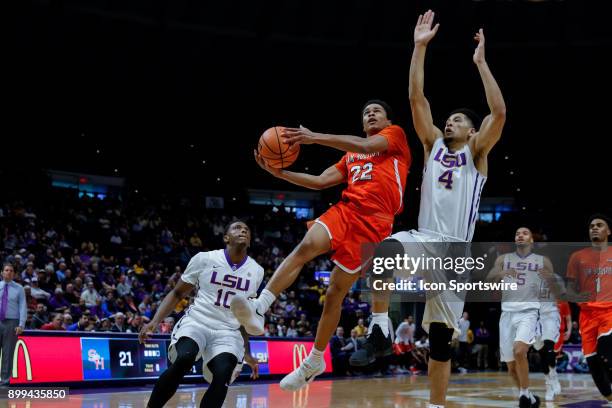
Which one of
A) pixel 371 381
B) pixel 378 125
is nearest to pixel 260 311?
pixel 378 125

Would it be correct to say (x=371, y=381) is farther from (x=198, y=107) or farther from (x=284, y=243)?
(x=198, y=107)

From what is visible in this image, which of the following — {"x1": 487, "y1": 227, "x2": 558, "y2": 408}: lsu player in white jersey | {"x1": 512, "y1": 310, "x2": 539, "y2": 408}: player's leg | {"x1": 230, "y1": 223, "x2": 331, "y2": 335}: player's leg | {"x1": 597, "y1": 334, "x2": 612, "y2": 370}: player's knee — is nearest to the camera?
{"x1": 230, "y1": 223, "x2": 331, "y2": 335}: player's leg

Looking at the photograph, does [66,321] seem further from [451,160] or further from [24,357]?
[451,160]

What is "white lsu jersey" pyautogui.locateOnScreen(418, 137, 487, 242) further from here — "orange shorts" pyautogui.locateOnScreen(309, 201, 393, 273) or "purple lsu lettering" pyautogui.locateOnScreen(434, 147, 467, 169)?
"orange shorts" pyautogui.locateOnScreen(309, 201, 393, 273)

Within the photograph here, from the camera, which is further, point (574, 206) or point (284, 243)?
point (574, 206)

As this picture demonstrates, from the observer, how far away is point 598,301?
8164 millimetres

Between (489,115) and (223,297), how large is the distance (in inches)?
115

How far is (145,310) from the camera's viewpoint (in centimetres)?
1474

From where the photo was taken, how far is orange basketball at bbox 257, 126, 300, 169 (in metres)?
5.43

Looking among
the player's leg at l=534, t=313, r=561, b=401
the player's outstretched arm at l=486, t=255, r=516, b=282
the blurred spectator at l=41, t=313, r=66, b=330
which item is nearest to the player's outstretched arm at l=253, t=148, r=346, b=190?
the player's outstretched arm at l=486, t=255, r=516, b=282

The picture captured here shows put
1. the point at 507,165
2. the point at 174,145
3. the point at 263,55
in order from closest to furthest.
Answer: the point at 263,55
the point at 174,145
the point at 507,165

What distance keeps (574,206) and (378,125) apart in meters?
26.1

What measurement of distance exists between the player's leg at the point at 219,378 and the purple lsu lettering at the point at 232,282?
0.65 metres

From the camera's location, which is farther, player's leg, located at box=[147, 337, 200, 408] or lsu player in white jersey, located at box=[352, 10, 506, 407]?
player's leg, located at box=[147, 337, 200, 408]
